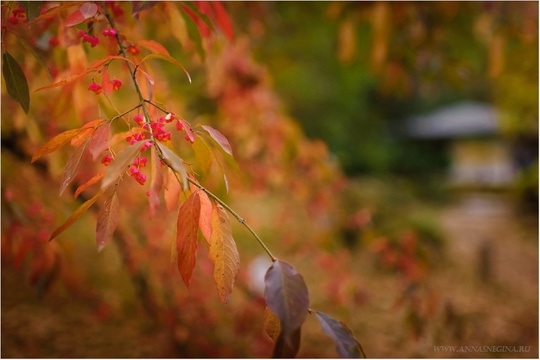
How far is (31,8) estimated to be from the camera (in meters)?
0.65

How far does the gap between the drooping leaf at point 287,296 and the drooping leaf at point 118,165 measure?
203 millimetres

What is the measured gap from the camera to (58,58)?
950 millimetres

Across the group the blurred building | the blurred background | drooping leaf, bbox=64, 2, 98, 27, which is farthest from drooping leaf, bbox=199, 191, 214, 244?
the blurred building

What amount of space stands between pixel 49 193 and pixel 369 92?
9.62m

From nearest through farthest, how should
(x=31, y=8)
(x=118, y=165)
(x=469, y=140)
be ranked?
(x=118, y=165) → (x=31, y=8) → (x=469, y=140)

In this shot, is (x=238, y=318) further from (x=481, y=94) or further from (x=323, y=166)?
(x=481, y=94)

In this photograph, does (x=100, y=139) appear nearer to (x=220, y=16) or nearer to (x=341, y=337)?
(x=341, y=337)

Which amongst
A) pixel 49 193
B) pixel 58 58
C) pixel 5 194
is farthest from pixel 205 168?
pixel 49 193

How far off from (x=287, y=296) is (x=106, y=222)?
0.23 meters

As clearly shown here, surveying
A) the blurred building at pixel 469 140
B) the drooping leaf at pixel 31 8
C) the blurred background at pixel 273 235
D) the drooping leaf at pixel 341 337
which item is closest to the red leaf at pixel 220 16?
the blurred background at pixel 273 235

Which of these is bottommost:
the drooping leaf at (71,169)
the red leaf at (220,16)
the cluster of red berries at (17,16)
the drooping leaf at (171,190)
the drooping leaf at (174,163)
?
the drooping leaf at (171,190)

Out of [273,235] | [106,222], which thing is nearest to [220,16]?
[106,222]

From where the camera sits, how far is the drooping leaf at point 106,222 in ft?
1.66

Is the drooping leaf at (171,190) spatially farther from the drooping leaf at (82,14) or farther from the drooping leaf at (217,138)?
the drooping leaf at (82,14)
